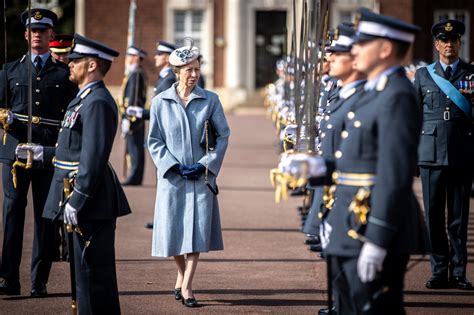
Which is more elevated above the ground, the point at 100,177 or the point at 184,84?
the point at 184,84

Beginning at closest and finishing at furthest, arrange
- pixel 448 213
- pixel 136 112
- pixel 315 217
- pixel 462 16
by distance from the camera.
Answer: pixel 315 217 < pixel 448 213 < pixel 136 112 < pixel 462 16

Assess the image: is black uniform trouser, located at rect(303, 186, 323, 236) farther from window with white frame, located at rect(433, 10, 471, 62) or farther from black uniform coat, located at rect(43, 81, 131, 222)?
window with white frame, located at rect(433, 10, 471, 62)

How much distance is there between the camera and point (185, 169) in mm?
8102

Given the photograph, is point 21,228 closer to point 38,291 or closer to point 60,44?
point 38,291

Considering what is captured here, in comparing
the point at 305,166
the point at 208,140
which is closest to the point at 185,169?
the point at 208,140

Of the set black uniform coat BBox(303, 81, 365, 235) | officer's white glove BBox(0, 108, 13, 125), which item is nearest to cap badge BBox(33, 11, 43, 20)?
officer's white glove BBox(0, 108, 13, 125)

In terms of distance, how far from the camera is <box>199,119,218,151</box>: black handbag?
27.0ft

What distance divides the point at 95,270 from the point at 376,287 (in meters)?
2.18

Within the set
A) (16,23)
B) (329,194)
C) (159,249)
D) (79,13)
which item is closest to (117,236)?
(159,249)

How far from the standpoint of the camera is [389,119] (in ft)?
16.9

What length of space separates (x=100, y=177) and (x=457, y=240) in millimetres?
3630

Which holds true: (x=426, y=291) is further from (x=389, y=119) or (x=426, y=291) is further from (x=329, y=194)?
(x=389, y=119)

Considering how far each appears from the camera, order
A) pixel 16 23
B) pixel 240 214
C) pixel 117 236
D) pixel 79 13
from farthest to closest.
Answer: pixel 16 23
pixel 79 13
pixel 240 214
pixel 117 236

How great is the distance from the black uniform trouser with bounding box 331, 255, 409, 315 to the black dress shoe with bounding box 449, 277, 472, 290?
11.4 feet
